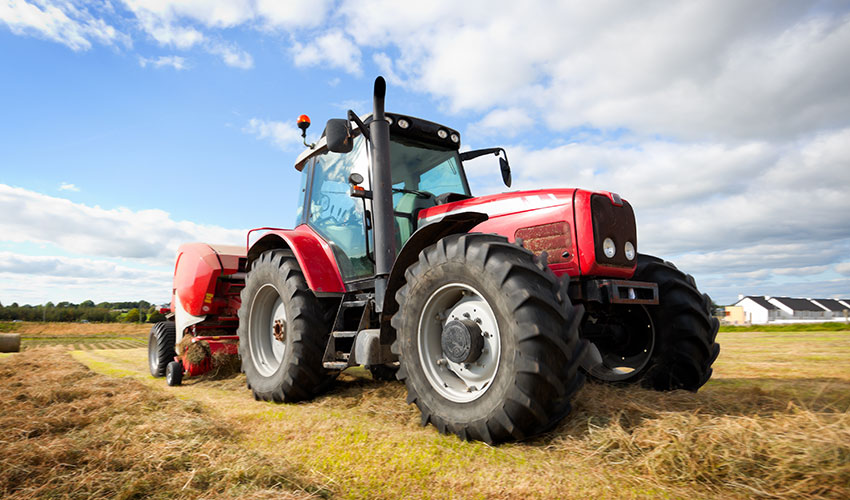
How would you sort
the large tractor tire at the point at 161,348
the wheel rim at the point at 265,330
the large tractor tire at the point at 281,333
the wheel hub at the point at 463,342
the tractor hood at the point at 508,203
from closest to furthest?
the wheel hub at the point at 463,342
the tractor hood at the point at 508,203
the large tractor tire at the point at 281,333
the wheel rim at the point at 265,330
the large tractor tire at the point at 161,348

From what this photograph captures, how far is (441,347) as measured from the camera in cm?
315

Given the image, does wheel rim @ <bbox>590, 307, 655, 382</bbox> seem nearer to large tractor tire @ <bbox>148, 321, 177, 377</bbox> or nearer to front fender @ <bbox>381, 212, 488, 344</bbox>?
front fender @ <bbox>381, 212, 488, 344</bbox>

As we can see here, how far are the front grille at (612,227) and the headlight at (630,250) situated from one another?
0.03m

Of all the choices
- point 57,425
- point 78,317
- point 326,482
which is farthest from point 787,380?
point 78,317

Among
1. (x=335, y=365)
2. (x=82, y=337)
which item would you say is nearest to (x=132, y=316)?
(x=82, y=337)

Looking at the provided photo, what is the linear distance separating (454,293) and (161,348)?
5701 mm

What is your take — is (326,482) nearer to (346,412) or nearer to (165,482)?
(165,482)

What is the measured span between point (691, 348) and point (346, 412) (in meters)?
2.67

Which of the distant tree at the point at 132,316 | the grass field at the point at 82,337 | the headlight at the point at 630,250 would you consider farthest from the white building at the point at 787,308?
the distant tree at the point at 132,316

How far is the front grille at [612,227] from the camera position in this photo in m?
3.31

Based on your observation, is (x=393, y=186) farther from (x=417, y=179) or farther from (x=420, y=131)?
(x=420, y=131)

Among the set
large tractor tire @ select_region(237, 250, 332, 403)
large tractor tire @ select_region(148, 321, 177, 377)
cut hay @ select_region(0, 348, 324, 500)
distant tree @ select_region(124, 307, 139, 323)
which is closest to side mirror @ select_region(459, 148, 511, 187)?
large tractor tire @ select_region(237, 250, 332, 403)

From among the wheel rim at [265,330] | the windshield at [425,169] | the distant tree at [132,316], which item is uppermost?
the windshield at [425,169]

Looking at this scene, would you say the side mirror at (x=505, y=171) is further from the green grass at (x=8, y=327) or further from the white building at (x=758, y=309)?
the white building at (x=758, y=309)
